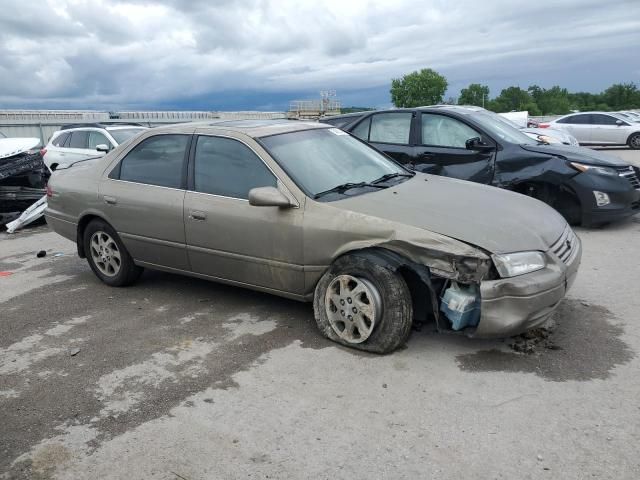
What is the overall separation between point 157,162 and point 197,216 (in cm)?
82

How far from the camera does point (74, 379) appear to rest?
3.80 metres

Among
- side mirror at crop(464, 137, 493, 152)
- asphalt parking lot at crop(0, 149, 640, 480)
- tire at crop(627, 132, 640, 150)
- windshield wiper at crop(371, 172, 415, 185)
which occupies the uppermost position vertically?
side mirror at crop(464, 137, 493, 152)

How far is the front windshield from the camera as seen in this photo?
25.3 feet

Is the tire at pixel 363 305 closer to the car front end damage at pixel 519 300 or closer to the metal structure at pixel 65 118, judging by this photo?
the car front end damage at pixel 519 300

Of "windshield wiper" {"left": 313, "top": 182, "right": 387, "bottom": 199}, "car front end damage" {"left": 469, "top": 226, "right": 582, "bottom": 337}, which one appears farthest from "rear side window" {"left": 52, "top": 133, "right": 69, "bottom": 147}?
"car front end damage" {"left": 469, "top": 226, "right": 582, "bottom": 337}

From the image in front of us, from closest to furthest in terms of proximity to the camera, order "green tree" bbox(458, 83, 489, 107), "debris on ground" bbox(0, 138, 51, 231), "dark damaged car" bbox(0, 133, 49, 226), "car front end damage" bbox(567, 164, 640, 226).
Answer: "car front end damage" bbox(567, 164, 640, 226) < "debris on ground" bbox(0, 138, 51, 231) < "dark damaged car" bbox(0, 133, 49, 226) < "green tree" bbox(458, 83, 489, 107)

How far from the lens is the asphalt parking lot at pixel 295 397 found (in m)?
2.81

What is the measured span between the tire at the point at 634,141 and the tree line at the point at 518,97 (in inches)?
1790

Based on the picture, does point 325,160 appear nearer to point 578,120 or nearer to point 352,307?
point 352,307

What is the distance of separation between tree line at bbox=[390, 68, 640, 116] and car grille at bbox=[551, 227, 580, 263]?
6259 cm

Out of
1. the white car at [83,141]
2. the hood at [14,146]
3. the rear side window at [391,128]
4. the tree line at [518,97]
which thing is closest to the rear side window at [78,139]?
the white car at [83,141]

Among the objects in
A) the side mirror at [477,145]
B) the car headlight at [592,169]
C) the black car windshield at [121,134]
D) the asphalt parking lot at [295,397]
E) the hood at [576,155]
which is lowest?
the asphalt parking lot at [295,397]

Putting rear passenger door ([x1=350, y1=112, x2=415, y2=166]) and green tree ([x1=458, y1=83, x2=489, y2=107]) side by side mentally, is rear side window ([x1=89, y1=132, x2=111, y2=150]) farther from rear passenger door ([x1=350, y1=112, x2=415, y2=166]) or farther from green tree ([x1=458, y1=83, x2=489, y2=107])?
green tree ([x1=458, y1=83, x2=489, y2=107])

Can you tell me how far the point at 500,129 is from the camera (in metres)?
7.97
